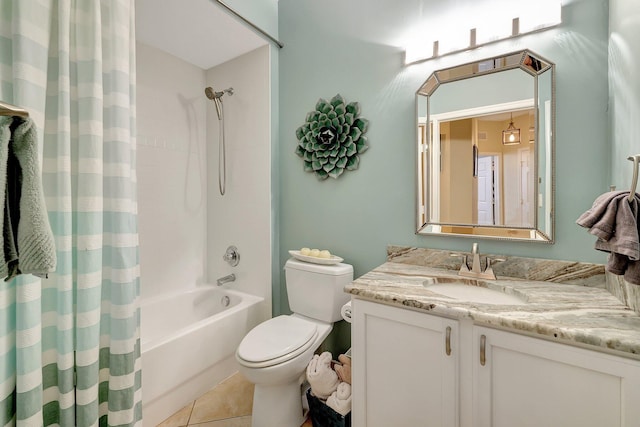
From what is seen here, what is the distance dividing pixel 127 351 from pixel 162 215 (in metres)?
1.30

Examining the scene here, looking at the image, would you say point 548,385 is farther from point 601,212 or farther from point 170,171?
point 170,171

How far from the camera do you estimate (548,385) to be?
853mm

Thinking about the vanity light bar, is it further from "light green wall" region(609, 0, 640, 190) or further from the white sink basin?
the white sink basin

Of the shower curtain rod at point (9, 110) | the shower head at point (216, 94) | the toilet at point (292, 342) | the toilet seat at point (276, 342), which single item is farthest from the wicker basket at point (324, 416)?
the shower head at point (216, 94)

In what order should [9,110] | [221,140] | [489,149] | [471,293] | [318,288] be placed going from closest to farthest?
[9,110] < [471,293] < [489,149] < [318,288] < [221,140]

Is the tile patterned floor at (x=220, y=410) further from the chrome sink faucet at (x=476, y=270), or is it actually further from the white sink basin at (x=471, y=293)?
the chrome sink faucet at (x=476, y=270)

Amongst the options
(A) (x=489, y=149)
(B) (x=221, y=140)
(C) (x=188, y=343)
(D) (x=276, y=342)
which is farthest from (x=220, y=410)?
(A) (x=489, y=149)

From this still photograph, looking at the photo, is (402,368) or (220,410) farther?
(220,410)

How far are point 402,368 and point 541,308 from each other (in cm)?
54

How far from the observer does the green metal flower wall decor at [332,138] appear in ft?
5.82

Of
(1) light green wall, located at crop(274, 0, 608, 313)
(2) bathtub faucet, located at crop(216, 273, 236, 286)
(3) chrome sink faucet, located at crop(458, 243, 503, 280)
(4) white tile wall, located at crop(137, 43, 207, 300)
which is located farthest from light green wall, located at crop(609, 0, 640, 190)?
(4) white tile wall, located at crop(137, 43, 207, 300)

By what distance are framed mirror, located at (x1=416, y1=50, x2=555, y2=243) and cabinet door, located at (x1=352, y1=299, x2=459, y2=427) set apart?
24.6 inches

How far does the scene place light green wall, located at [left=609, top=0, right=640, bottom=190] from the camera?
929mm

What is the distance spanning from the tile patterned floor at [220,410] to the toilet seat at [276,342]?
47cm
